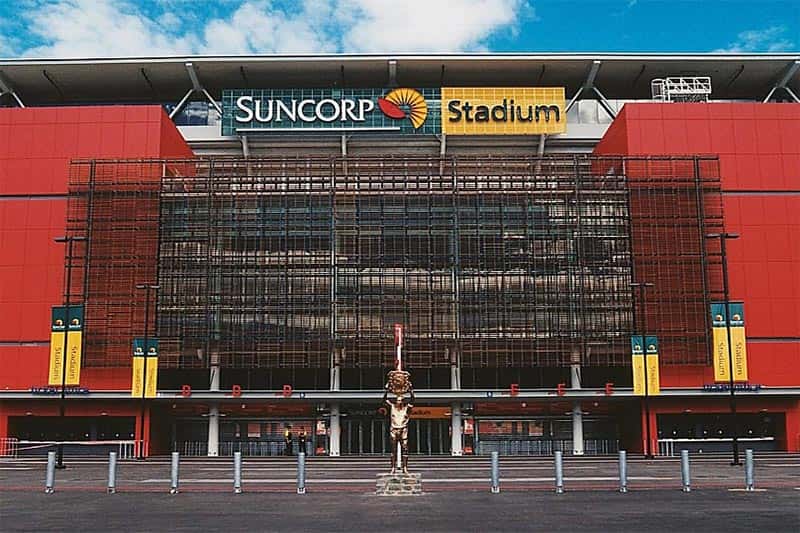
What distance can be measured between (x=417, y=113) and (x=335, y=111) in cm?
587

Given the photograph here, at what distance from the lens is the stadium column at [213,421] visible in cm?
5691

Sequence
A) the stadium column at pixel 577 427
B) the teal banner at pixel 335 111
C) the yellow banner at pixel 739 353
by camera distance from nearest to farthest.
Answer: the yellow banner at pixel 739 353 < the stadium column at pixel 577 427 < the teal banner at pixel 335 111

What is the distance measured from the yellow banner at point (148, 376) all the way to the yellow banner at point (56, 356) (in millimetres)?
4277

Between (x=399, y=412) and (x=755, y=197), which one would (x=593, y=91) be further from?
(x=399, y=412)

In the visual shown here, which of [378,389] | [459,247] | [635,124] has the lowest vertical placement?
[378,389]

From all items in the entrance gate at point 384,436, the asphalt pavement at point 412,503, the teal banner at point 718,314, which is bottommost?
the entrance gate at point 384,436

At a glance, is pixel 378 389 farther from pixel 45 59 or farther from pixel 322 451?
pixel 45 59

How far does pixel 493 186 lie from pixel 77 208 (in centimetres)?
2612

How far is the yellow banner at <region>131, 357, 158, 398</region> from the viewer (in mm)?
52562

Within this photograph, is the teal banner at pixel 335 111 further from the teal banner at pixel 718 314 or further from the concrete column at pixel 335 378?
the teal banner at pixel 718 314

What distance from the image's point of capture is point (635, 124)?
192ft

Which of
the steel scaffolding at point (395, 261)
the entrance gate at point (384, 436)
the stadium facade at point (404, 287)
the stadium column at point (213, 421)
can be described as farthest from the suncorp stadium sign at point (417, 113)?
the entrance gate at point (384, 436)

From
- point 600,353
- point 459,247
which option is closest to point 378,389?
point 459,247

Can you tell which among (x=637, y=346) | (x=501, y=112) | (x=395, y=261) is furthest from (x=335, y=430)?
(x=501, y=112)
